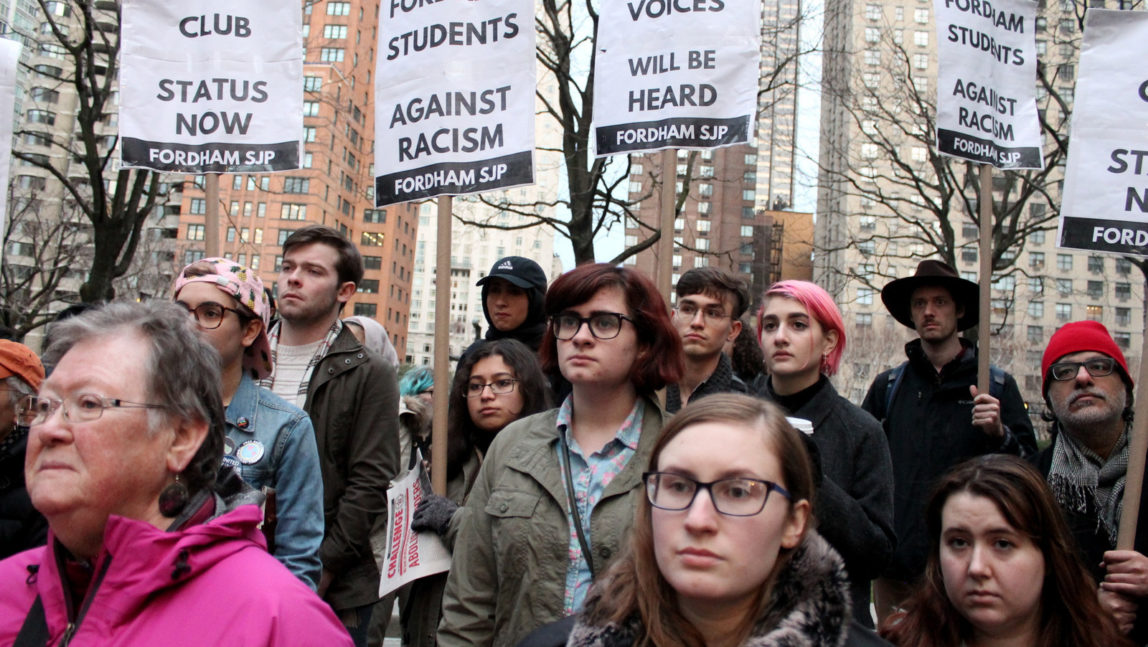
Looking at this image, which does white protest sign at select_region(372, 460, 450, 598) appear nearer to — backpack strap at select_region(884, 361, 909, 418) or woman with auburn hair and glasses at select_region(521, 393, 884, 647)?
woman with auburn hair and glasses at select_region(521, 393, 884, 647)

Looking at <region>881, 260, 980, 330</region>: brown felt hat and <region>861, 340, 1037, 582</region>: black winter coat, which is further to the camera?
<region>881, 260, 980, 330</region>: brown felt hat

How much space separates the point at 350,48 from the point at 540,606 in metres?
55.6

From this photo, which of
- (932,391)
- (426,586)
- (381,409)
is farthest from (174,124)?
(932,391)

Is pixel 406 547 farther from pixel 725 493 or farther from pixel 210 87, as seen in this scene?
pixel 210 87

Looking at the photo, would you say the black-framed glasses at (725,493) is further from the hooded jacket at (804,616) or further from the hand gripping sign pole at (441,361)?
the hand gripping sign pole at (441,361)

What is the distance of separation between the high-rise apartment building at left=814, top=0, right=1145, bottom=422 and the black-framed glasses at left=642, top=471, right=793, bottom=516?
43.2 feet

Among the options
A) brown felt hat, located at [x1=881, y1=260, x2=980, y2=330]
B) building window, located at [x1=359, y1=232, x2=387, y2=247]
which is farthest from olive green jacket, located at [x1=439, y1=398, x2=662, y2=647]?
building window, located at [x1=359, y1=232, x2=387, y2=247]

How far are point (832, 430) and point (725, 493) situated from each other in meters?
1.47

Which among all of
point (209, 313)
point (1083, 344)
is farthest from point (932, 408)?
point (209, 313)

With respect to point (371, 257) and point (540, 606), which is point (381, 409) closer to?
point (540, 606)

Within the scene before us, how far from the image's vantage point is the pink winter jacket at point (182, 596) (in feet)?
5.52

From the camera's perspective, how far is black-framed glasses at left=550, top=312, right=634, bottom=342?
9.54 feet

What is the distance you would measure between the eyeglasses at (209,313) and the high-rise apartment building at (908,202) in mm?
12968

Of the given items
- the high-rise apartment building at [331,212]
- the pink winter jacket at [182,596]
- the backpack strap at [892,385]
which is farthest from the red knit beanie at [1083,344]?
the high-rise apartment building at [331,212]
